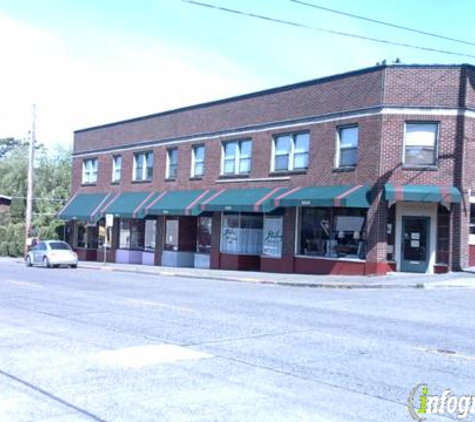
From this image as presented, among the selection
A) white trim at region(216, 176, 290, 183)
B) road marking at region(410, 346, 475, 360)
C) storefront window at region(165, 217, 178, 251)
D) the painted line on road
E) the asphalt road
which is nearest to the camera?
the painted line on road

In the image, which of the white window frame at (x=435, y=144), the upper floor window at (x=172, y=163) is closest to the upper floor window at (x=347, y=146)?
the white window frame at (x=435, y=144)

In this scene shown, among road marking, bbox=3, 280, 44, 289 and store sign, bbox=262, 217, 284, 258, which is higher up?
store sign, bbox=262, 217, 284, 258

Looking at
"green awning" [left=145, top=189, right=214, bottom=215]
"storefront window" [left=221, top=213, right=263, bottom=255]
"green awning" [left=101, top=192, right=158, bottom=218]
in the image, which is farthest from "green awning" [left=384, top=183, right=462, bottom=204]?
"green awning" [left=101, top=192, right=158, bottom=218]

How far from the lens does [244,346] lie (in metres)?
9.56

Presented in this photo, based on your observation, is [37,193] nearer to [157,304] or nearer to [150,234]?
[150,234]

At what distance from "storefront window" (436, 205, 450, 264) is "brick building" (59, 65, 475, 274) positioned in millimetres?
37

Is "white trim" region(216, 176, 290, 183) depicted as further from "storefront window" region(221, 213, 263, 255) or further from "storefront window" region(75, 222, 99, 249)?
"storefront window" region(75, 222, 99, 249)

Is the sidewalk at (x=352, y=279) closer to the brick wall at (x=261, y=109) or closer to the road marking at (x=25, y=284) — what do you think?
the brick wall at (x=261, y=109)

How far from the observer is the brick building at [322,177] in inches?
920

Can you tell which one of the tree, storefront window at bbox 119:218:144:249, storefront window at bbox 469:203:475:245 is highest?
the tree

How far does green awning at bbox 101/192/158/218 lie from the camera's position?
34106mm

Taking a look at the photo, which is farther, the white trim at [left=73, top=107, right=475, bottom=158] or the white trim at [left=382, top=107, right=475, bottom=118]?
the white trim at [left=73, top=107, right=475, bottom=158]

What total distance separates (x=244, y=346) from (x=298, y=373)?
1851 millimetres

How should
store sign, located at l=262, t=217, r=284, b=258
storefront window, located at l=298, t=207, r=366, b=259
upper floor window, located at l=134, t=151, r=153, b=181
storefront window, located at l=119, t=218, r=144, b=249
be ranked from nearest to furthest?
storefront window, located at l=298, t=207, r=366, b=259, store sign, located at l=262, t=217, r=284, b=258, upper floor window, located at l=134, t=151, r=153, b=181, storefront window, located at l=119, t=218, r=144, b=249
